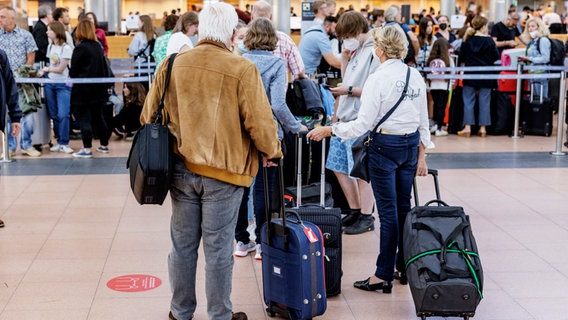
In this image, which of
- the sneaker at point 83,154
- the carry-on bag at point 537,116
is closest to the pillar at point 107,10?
the sneaker at point 83,154

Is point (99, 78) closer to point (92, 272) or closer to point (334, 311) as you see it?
point (92, 272)

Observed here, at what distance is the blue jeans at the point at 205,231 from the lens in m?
3.58

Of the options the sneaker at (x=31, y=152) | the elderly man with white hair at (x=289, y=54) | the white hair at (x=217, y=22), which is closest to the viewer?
the white hair at (x=217, y=22)

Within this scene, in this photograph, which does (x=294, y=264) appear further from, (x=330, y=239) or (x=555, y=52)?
(x=555, y=52)

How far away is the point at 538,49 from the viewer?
10.6 meters

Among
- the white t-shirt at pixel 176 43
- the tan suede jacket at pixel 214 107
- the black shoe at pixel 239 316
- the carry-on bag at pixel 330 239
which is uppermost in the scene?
the white t-shirt at pixel 176 43

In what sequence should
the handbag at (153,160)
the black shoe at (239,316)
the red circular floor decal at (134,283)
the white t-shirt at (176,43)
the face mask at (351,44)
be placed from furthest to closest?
the white t-shirt at (176,43)
the face mask at (351,44)
the red circular floor decal at (134,283)
the black shoe at (239,316)
the handbag at (153,160)

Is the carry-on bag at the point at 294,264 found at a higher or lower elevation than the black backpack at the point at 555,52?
lower

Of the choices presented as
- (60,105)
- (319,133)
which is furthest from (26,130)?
(319,133)

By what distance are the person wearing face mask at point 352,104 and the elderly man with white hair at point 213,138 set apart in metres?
1.75

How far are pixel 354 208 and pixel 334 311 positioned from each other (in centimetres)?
175

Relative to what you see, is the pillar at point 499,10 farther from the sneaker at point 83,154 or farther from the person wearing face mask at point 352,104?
the person wearing face mask at point 352,104

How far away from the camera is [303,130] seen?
486 centimetres

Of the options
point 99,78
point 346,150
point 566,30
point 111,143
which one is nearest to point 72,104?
point 99,78
